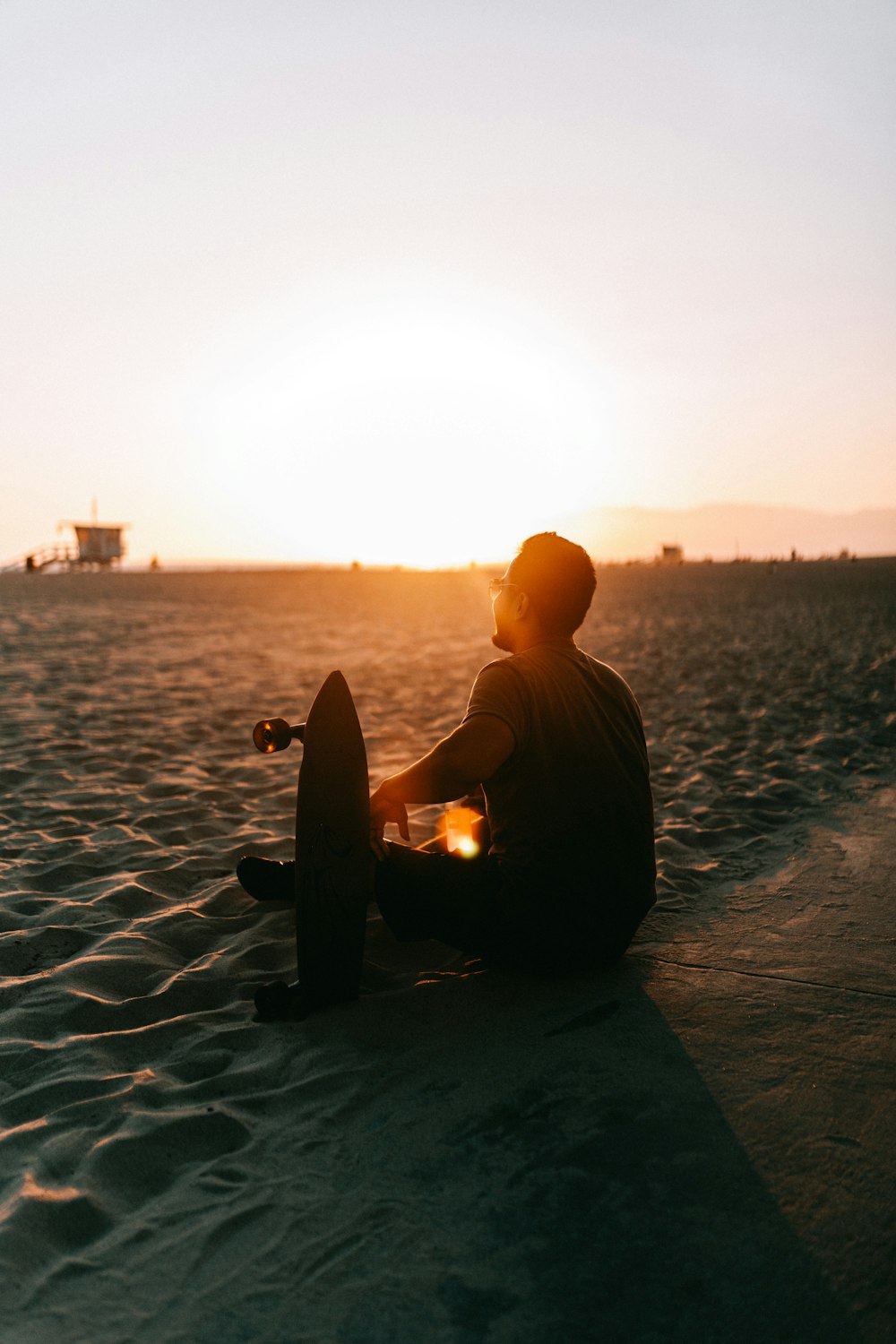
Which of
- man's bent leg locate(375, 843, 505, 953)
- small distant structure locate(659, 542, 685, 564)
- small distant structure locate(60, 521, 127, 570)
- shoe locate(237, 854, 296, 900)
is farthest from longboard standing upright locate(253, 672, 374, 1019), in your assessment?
small distant structure locate(659, 542, 685, 564)

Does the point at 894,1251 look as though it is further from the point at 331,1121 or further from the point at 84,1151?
the point at 84,1151

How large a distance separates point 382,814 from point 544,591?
98cm

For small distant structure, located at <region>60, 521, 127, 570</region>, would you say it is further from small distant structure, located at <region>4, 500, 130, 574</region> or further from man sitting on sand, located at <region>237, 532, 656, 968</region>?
man sitting on sand, located at <region>237, 532, 656, 968</region>

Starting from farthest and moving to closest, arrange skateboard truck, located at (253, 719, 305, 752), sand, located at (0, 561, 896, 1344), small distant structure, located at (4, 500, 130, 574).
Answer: small distant structure, located at (4, 500, 130, 574) < skateboard truck, located at (253, 719, 305, 752) < sand, located at (0, 561, 896, 1344)

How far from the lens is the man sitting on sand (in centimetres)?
307

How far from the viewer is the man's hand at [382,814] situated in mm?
3197

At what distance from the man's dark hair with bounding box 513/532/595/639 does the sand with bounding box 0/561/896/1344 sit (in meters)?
1.38

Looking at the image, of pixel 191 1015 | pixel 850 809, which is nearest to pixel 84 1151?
pixel 191 1015

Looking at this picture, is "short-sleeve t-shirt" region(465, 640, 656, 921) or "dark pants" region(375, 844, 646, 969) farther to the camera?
"dark pants" region(375, 844, 646, 969)

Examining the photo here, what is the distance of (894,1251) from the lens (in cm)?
207

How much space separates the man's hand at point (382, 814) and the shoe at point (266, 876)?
0.85 meters

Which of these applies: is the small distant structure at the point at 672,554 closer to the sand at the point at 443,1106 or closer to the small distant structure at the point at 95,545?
the small distant structure at the point at 95,545

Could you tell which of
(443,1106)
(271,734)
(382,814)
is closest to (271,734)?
(271,734)

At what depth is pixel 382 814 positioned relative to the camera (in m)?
3.25
